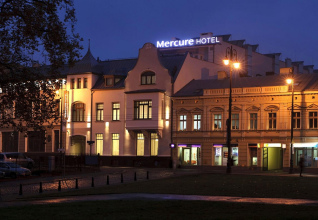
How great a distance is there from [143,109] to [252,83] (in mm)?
13707

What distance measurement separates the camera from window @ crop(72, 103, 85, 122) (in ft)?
249

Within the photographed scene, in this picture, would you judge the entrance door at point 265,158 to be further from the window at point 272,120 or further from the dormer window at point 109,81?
the dormer window at point 109,81

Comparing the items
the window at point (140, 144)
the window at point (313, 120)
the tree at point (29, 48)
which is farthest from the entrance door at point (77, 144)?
the tree at point (29, 48)

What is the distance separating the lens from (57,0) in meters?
28.2

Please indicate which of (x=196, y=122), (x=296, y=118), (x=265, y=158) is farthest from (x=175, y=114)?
(x=296, y=118)

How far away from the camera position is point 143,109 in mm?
70125

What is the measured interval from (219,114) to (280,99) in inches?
299

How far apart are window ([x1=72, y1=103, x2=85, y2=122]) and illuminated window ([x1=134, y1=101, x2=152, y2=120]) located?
28.8 feet

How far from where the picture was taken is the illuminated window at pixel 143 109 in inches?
2734

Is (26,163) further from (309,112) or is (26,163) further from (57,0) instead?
(57,0)

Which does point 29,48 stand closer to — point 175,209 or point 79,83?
point 175,209

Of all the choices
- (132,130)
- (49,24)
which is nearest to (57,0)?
(49,24)

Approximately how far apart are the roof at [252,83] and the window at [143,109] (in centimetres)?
379

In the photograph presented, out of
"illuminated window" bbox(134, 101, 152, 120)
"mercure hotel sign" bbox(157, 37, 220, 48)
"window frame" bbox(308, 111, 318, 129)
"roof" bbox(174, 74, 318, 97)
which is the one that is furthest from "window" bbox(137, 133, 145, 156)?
"mercure hotel sign" bbox(157, 37, 220, 48)
